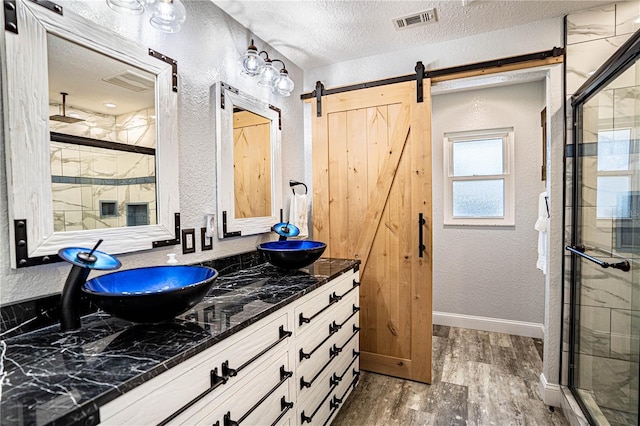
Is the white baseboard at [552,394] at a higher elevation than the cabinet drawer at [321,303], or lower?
lower

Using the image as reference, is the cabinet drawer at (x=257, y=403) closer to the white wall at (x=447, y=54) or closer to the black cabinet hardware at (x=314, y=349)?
the black cabinet hardware at (x=314, y=349)

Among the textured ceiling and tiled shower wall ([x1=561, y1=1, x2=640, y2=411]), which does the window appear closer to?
tiled shower wall ([x1=561, y1=1, x2=640, y2=411])

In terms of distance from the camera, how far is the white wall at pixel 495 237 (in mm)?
3273

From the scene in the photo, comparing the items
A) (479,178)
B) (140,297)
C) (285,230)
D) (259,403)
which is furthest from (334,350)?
(479,178)

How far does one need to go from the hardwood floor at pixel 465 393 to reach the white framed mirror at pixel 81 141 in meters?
1.73

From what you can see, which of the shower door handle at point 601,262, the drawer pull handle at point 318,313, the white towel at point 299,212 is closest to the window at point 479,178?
the shower door handle at point 601,262

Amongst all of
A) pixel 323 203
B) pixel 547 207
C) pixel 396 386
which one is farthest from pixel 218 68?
pixel 396 386

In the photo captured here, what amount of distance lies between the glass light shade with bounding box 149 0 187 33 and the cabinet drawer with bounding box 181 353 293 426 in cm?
152

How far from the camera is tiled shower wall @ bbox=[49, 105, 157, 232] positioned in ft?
4.25

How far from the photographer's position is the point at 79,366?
0.91 m

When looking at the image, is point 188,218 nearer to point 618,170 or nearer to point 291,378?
point 291,378

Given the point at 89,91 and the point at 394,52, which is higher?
the point at 394,52

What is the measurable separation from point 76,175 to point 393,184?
1999 mm

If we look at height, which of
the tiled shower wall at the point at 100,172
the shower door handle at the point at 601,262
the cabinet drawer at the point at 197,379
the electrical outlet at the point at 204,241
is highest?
the tiled shower wall at the point at 100,172
